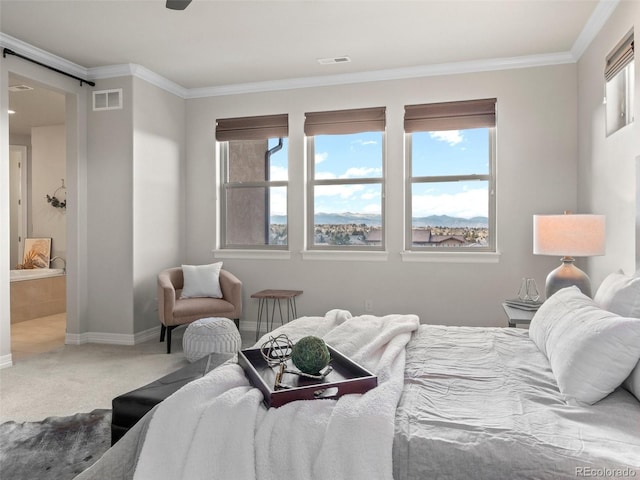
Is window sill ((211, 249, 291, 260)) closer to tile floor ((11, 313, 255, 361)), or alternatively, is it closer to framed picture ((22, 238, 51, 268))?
tile floor ((11, 313, 255, 361))

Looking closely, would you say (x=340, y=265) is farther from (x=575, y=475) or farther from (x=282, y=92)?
(x=575, y=475)

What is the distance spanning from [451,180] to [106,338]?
12.7 feet

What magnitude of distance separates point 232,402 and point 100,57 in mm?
4091

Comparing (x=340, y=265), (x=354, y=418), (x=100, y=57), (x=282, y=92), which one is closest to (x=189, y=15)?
(x=100, y=57)

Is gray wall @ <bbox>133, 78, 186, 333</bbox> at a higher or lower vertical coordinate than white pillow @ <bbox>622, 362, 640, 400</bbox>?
higher

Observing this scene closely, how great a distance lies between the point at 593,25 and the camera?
3576 millimetres

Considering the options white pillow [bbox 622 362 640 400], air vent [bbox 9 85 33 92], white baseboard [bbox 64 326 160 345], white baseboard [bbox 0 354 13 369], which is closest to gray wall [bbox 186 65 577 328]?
white baseboard [bbox 64 326 160 345]

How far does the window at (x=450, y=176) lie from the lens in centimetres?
460

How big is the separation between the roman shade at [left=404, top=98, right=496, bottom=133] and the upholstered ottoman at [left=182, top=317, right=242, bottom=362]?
8.72ft

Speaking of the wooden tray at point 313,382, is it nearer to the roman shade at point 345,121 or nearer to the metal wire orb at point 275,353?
the metal wire orb at point 275,353

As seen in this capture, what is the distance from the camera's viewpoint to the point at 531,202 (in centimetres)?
441

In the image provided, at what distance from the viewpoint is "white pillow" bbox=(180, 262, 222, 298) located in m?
4.73

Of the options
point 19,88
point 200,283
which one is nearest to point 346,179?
point 200,283

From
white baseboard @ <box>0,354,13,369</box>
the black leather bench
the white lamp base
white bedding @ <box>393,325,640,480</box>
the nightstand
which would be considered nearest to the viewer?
white bedding @ <box>393,325,640,480</box>
